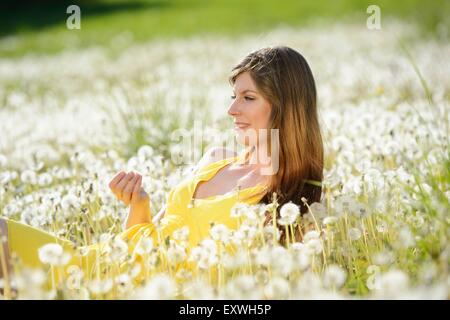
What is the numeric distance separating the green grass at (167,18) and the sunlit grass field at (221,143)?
17.6 feet

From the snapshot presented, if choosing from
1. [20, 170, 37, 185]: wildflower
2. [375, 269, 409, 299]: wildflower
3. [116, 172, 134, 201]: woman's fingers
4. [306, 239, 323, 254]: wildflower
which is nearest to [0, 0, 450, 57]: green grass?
[20, 170, 37, 185]: wildflower

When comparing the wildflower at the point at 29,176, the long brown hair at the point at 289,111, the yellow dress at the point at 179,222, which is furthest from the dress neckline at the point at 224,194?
the wildflower at the point at 29,176

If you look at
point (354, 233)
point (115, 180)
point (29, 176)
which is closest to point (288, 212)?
point (354, 233)

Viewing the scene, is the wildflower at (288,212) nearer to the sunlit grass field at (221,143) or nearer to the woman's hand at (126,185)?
the sunlit grass field at (221,143)

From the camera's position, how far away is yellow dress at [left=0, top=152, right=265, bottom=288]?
3.88m

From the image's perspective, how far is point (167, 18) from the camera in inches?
1331

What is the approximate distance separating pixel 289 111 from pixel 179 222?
927mm

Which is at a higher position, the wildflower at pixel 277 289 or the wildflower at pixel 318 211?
the wildflower at pixel 318 211

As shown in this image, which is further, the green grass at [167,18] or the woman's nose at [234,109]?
the green grass at [167,18]

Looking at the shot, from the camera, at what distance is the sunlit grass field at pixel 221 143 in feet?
10.2

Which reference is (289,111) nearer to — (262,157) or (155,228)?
(262,157)

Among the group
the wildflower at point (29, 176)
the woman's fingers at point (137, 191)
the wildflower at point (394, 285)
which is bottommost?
the wildflower at point (394, 285)

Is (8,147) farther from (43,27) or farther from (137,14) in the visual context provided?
(137,14)

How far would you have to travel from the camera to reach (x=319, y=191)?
4406 mm
